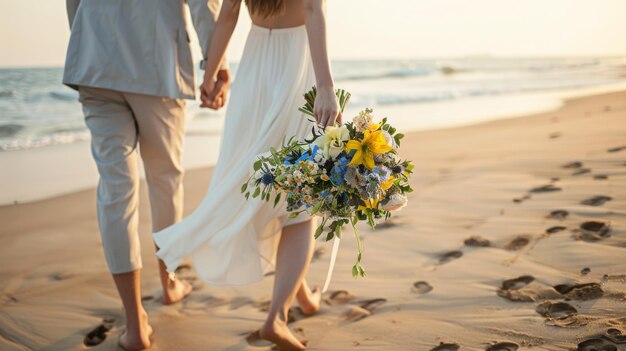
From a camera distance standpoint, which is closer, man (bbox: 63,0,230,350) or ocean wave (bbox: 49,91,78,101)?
man (bbox: 63,0,230,350)

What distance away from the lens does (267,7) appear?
2574 millimetres

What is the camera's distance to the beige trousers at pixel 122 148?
2674mm

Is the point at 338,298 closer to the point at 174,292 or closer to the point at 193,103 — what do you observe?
the point at 174,292

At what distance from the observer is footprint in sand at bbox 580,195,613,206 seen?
3920mm

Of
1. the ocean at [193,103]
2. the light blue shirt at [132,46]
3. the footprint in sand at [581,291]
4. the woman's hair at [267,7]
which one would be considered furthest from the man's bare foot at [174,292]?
the ocean at [193,103]

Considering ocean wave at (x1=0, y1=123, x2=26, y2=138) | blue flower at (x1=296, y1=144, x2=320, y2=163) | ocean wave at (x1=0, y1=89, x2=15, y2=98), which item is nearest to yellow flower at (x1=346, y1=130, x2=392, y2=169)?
blue flower at (x1=296, y1=144, x2=320, y2=163)

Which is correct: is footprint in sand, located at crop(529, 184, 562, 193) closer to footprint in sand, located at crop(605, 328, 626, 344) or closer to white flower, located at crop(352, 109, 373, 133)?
footprint in sand, located at crop(605, 328, 626, 344)

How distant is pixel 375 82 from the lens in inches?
810

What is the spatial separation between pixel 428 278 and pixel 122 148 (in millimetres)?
1773

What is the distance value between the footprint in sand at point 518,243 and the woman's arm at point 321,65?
166 cm

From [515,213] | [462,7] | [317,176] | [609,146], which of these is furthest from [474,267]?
[462,7]

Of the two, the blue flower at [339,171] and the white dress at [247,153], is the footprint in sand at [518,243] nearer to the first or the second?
the white dress at [247,153]

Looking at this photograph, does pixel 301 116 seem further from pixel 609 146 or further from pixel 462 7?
pixel 462 7

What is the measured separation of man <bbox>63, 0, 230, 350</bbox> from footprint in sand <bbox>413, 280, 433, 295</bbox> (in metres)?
1.41
